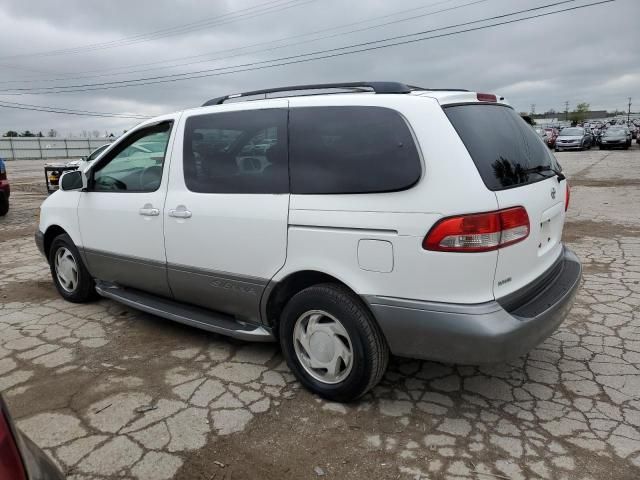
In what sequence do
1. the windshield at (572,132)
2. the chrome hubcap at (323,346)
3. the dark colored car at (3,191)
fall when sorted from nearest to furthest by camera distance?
the chrome hubcap at (323,346), the dark colored car at (3,191), the windshield at (572,132)

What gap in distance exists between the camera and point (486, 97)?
306 centimetres

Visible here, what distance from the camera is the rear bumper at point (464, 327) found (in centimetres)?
248

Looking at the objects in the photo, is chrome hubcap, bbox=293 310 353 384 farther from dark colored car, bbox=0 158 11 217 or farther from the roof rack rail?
dark colored car, bbox=0 158 11 217

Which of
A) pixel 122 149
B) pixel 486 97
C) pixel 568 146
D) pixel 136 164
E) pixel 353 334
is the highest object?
pixel 486 97

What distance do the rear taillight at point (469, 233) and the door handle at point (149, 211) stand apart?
2.11 metres

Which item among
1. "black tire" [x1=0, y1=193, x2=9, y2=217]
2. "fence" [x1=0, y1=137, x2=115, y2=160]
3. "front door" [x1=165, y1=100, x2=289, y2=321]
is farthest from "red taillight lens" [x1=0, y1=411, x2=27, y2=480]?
"fence" [x1=0, y1=137, x2=115, y2=160]

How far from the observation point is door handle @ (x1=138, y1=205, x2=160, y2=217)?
12.2 ft

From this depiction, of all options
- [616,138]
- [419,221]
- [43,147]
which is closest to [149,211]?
[419,221]

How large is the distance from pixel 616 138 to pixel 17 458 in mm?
36717

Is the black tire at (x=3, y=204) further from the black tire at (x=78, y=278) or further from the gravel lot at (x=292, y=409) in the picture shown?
the gravel lot at (x=292, y=409)

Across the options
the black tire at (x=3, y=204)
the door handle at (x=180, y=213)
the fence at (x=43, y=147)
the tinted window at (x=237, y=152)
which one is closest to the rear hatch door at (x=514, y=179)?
Answer: the tinted window at (x=237, y=152)

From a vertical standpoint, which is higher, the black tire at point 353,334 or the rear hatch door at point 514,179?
the rear hatch door at point 514,179

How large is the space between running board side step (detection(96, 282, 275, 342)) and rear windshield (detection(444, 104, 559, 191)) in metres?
1.73

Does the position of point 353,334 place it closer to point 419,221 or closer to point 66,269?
point 419,221
